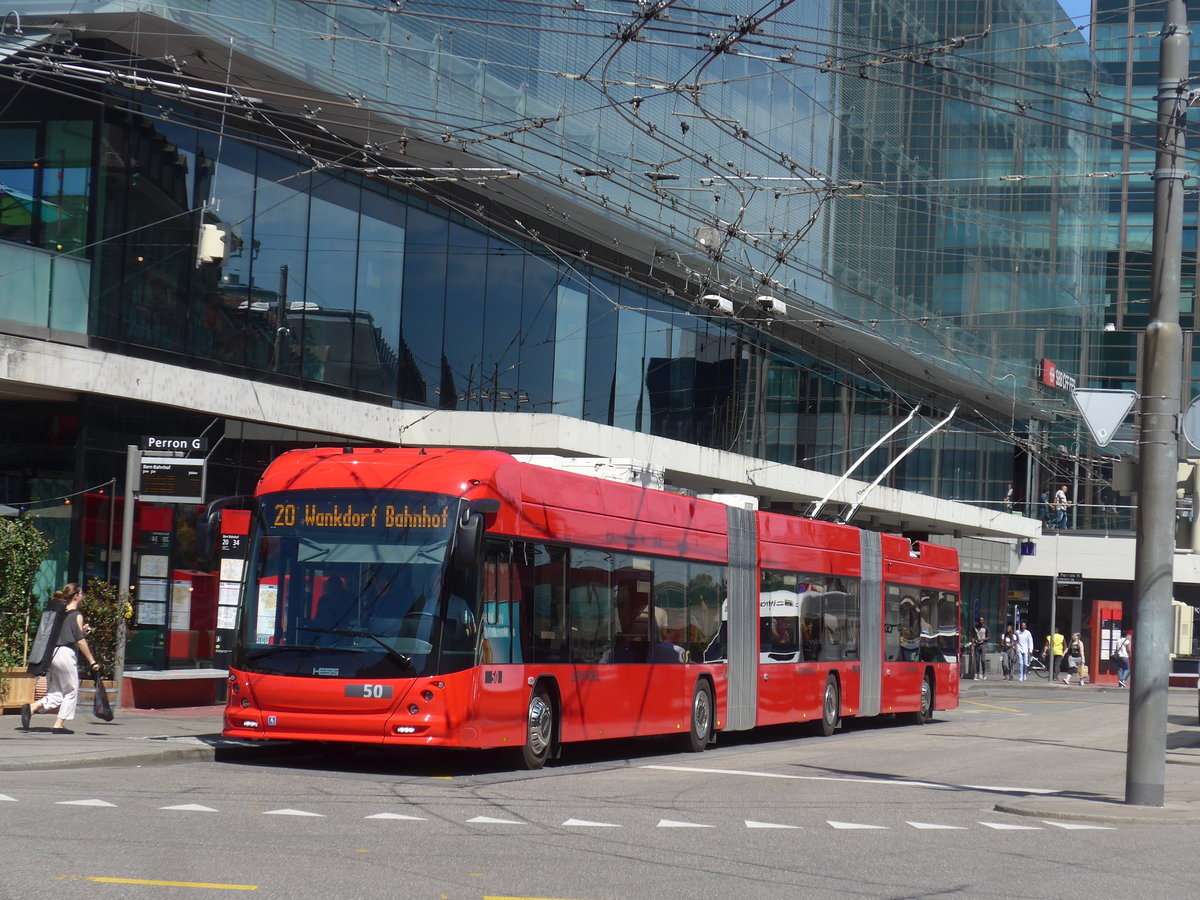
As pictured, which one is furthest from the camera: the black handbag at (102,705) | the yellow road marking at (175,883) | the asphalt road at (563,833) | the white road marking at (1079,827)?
the black handbag at (102,705)

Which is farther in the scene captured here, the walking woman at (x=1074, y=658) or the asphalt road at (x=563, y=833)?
the walking woman at (x=1074, y=658)

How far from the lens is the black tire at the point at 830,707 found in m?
24.2

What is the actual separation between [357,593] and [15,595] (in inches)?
246

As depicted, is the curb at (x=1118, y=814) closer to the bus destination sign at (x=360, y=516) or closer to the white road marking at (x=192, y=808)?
the bus destination sign at (x=360, y=516)

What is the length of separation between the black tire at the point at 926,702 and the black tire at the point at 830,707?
4325 millimetres

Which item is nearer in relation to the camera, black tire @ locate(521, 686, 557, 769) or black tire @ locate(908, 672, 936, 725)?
black tire @ locate(521, 686, 557, 769)

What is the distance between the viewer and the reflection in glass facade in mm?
22062

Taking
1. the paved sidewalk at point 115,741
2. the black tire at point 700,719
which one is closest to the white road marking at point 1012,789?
the black tire at point 700,719

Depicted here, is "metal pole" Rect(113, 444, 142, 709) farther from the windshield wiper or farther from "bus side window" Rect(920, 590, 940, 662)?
"bus side window" Rect(920, 590, 940, 662)

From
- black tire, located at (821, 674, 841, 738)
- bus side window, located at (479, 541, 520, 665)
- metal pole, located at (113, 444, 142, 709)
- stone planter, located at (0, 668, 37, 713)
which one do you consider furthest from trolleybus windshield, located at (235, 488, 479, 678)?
black tire, located at (821, 674, 841, 738)

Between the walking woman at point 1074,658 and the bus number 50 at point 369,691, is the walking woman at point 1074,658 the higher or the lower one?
the lower one

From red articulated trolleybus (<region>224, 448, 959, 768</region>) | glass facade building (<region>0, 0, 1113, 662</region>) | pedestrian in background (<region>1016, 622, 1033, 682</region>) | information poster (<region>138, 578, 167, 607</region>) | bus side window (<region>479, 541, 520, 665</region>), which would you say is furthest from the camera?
pedestrian in background (<region>1016, 622, 1033, 682</region>)

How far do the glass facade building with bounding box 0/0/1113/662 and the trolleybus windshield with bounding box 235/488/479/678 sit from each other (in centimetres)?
509

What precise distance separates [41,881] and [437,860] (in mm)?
2222
